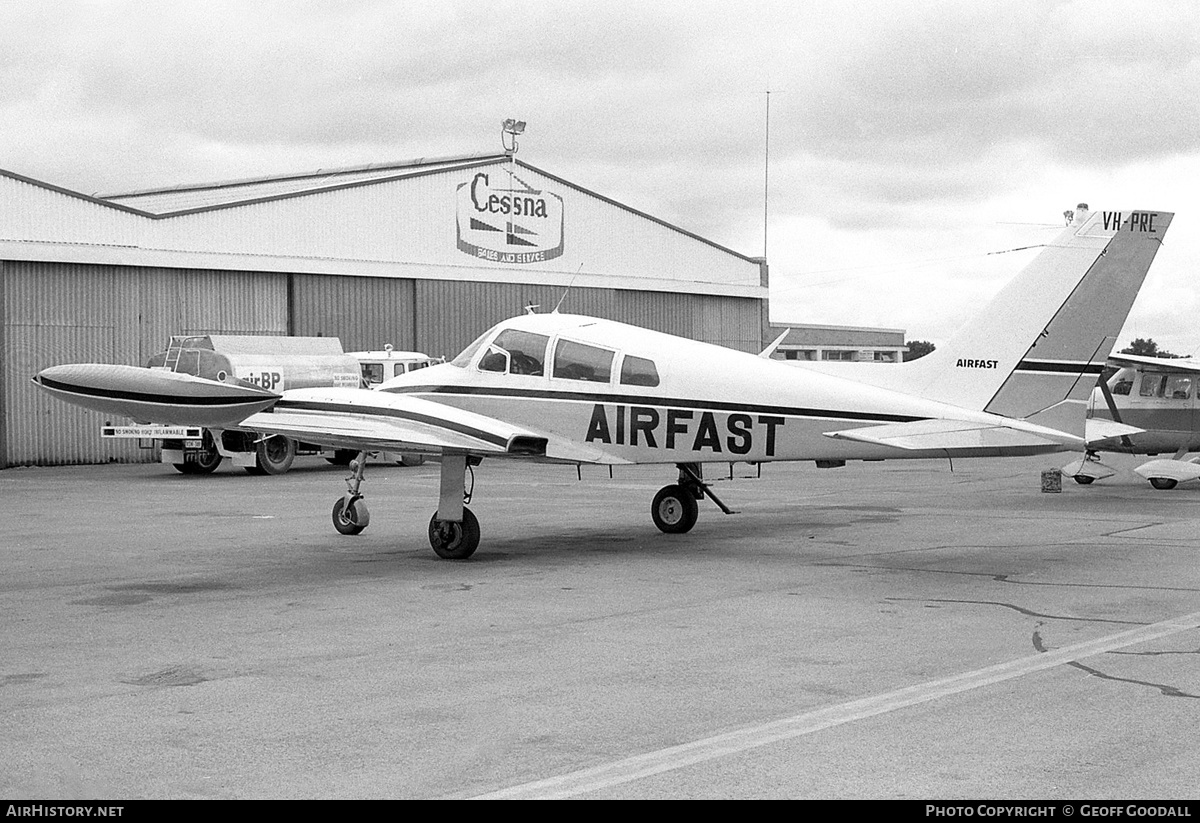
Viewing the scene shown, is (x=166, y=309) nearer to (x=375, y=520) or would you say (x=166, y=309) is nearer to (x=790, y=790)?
(x=375, y=520)

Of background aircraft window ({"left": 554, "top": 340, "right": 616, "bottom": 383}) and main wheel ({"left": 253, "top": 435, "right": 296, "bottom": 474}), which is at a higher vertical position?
background aircraft window ({"left": 554, "top": 340, "right": 616, "bottom": 383})

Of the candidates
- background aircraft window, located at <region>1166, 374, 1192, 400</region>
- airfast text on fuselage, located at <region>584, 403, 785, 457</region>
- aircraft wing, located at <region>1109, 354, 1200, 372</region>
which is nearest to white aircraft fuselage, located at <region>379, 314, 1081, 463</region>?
airfast text on fuselage, located at <region>584, 403, 785, 457</region>

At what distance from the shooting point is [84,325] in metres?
34.1

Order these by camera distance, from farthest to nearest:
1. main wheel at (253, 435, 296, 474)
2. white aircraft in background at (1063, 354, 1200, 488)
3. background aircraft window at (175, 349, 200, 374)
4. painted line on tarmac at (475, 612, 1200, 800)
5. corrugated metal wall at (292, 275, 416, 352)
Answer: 1. corrugated metal wall at (292, 275, 416, 352)
2. background aircraft window at (175, 349, 200, 374)
3. main wheel at (253, 435, 296, 474)
4. white aircraft in background at (1063, 354, 1200, 488)
5. painted line on tarmac at (475, 612, 1200, 800)

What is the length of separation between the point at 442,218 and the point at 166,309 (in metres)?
8.62

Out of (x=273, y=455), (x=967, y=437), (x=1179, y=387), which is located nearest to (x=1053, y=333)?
(x=967, y=437)

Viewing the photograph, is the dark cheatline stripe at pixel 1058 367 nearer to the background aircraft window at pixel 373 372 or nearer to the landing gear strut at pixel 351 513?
the landing gear strut at pixel 351 513

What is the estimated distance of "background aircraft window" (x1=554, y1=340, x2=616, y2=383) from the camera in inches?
577

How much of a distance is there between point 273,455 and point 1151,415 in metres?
17.8

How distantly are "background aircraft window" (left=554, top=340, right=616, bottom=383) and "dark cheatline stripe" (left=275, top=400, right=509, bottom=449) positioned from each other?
50.7 inches

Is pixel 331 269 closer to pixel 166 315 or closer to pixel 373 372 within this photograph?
pixel 166 315

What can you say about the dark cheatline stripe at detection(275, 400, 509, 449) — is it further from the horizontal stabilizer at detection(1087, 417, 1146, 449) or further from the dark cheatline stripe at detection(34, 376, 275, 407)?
the horizontal stabilizer at detection(1087, 417, 1146, 449)

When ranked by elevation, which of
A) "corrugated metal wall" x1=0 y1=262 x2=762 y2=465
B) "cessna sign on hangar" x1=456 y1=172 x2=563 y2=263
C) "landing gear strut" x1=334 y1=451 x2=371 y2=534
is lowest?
"landing gear strut" x1=334 y1=451 x2=371 y2=534

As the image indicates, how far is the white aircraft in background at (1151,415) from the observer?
2431 centimetres
